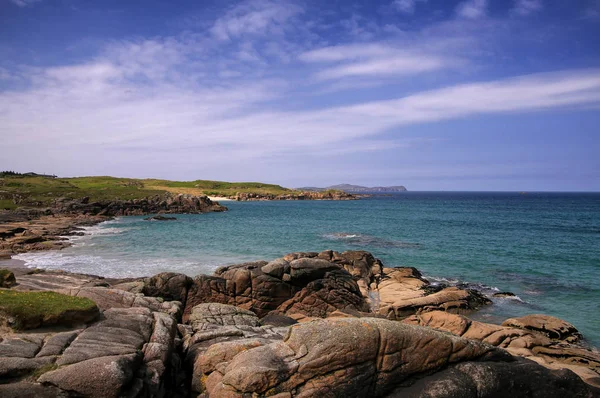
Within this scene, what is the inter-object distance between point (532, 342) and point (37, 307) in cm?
2306

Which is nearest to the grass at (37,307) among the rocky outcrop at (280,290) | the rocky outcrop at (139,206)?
the rocky outcrop at (280,290)

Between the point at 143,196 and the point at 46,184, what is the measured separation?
1416 inches

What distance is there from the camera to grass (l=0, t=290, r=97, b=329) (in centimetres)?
1437

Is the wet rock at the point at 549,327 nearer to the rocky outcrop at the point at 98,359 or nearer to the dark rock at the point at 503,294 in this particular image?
the dark rock at the point at 503,294

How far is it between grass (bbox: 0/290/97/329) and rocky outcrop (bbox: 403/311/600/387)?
1825 cm

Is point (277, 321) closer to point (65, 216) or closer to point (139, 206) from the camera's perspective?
point (65, 216)

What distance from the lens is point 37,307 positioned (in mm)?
14945

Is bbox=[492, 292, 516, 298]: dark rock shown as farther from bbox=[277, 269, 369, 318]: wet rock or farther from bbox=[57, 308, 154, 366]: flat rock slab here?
bbox=[57, 308, 154, 366]: flat rock slab

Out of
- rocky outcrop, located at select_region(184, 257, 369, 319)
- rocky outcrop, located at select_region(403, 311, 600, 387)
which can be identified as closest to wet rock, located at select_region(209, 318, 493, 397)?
rocky outcrop, located at select_region(403, 311, 600, 387)

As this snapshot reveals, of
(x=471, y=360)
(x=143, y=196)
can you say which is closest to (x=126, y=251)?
(x=471, y=360)

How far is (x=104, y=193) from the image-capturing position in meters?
134

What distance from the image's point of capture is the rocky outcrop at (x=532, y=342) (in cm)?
1867

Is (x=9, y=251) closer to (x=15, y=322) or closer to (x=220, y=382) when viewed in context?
(x=15, y=322)

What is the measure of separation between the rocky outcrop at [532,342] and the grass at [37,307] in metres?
18.2
